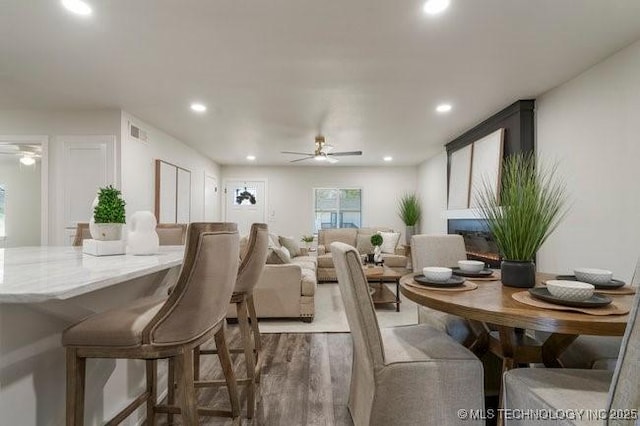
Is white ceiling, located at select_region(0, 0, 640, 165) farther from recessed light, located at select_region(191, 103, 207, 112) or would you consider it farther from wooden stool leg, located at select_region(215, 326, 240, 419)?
wooden stool leg, located at select_region(215, 326, 240, 419)

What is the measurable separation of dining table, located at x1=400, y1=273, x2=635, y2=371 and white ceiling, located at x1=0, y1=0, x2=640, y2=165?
1737 millimetres

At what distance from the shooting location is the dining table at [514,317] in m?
1.08

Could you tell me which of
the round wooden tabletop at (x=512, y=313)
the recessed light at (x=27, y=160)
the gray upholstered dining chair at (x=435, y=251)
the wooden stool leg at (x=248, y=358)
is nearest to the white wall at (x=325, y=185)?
the recessed light at (x=27, y=160)

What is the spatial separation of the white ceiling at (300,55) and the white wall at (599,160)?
20cm

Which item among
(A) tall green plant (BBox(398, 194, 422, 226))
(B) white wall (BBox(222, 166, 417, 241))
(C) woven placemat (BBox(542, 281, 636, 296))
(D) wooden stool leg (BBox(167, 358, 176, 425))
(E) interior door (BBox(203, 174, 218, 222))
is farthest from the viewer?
(B) white wall (BBox(222, 166, 417, 241))

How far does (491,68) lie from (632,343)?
8.82 feet

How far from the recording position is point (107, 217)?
5.47 feet

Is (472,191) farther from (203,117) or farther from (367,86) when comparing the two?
(203,117)

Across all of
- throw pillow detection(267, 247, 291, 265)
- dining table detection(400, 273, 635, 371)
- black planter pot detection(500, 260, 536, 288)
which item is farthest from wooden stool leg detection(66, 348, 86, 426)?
throw pillow detection(267, 247, 291, 265)

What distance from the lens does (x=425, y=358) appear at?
1.40 m

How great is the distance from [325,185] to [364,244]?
6.77ft

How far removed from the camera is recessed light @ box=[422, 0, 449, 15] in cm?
198

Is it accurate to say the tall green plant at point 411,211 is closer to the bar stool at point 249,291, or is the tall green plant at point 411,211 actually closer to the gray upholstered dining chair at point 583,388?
the bar stool at point 249,291

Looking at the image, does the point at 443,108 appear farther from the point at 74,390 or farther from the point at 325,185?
the point at 325,185
